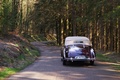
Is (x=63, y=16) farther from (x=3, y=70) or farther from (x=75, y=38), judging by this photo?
(x=3, y=70)

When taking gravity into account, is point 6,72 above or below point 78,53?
below

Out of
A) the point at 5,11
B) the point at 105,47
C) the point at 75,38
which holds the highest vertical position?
the point at 5,11

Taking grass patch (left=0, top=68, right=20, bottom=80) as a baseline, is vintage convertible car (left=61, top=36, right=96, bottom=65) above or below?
above

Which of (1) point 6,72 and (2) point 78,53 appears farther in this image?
(2) point 78,53

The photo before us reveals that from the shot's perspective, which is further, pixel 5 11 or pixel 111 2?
pixel 5 11

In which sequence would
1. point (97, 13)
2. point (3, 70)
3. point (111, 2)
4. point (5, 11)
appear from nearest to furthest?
1. point (3, 70)
2. point (111, 2)
3. point (5, 11)
4. point (97, 13)

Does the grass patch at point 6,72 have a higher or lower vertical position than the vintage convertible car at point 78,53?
lower

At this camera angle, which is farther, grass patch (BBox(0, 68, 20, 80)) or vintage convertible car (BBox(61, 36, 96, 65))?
vintage convertible car (BBox(61, 36, 96, 65))

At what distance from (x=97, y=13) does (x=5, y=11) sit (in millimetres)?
12444

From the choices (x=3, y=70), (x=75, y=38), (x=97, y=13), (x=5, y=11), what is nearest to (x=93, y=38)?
(x=97, y=13)

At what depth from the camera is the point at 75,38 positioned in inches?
763

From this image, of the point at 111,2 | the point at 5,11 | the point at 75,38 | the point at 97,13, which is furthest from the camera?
the point at 97,13

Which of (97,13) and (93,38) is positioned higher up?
(97,13)

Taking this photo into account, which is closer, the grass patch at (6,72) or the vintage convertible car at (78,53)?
the grass patch at (6,72)
